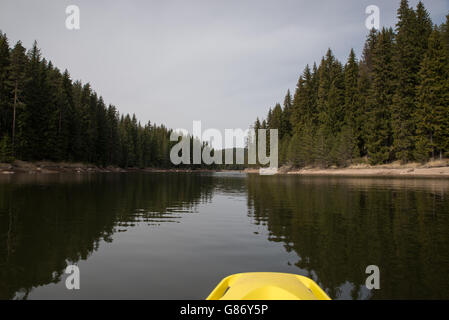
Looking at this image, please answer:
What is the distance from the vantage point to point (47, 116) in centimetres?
5597

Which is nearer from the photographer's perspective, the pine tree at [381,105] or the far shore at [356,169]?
the far shore at [356,169]

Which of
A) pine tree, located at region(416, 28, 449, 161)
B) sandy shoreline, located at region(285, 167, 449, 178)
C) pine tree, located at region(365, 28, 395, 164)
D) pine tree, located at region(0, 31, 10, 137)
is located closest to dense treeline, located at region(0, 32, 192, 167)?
pine tree, located at region(0, 31, 10, 137)

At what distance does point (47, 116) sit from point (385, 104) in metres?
69.3

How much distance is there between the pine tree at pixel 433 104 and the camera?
43.9 meters

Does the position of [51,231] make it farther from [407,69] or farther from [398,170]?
[407,69]

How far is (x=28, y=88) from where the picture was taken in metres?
52.1

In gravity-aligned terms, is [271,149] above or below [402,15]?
below

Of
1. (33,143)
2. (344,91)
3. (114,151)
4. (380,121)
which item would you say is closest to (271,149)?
(344,91)

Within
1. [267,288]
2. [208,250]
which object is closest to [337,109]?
[208,250]

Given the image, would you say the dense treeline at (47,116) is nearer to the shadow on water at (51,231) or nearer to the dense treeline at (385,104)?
the shadow on water at (51,231)

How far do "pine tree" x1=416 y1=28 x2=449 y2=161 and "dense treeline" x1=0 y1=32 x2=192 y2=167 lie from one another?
6696 cm

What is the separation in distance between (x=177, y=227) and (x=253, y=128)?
118 m

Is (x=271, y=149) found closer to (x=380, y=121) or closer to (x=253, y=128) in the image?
(x=253, y=128)

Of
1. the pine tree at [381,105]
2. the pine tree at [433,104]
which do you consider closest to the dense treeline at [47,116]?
the pine tree at [381,105]
